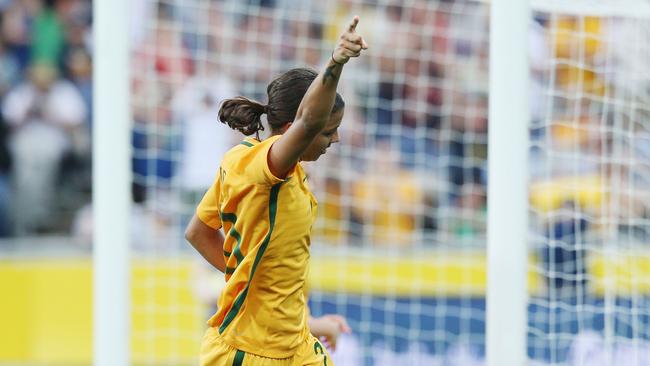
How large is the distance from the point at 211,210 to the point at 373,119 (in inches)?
165

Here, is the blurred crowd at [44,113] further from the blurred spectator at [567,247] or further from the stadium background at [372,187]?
the blurred spectator at [567,247]

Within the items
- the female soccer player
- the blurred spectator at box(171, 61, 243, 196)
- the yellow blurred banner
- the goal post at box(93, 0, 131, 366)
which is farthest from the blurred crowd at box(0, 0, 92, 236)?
the female soccer player

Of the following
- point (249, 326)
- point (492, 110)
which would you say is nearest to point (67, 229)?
point (492, 110)

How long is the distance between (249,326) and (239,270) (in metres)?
0.17

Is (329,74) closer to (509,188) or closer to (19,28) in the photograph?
(509,188)

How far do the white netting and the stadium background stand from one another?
19 millimetres

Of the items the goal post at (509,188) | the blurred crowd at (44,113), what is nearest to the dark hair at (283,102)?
the goal post at (509,188)

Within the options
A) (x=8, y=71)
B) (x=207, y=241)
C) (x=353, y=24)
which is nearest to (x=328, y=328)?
(x=207, y=241)

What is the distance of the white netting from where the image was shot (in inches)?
249

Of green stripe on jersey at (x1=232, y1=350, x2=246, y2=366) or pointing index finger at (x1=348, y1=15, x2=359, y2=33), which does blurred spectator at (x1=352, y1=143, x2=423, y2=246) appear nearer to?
green stripe on jersey at (x1=232, y1=350, x2=246, y2=366)

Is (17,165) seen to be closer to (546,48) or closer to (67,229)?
(67,229)

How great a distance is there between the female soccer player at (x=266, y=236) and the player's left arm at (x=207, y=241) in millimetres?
181

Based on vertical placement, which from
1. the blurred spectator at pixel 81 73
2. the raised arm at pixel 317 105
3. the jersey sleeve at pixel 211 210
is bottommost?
the jersey sleeve at pixel 211 210

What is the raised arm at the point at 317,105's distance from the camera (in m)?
2.69
